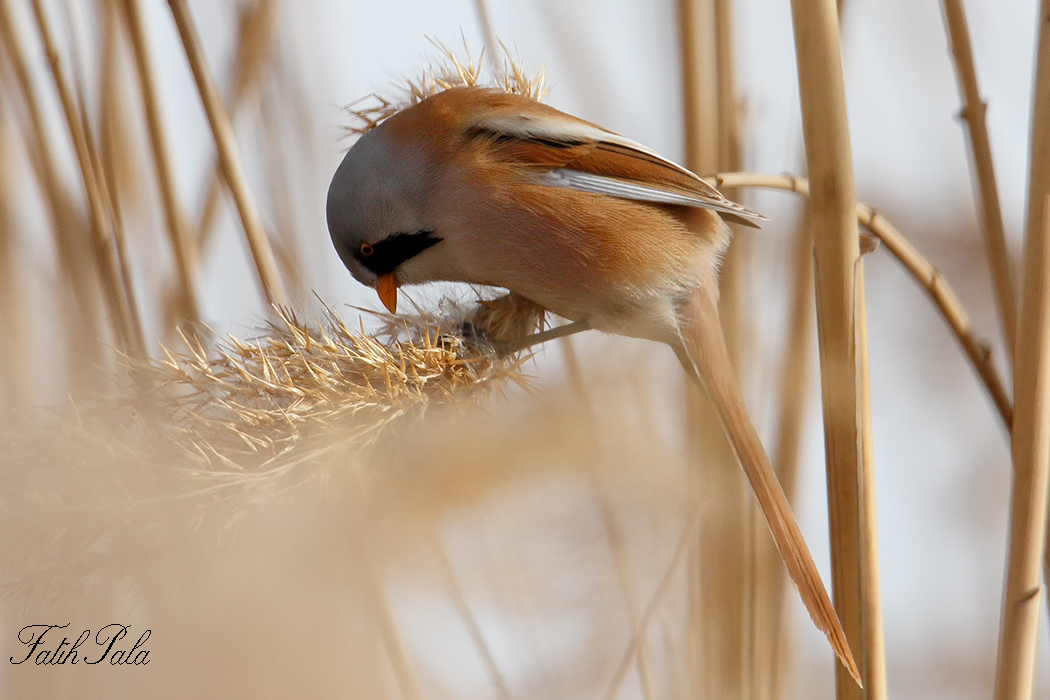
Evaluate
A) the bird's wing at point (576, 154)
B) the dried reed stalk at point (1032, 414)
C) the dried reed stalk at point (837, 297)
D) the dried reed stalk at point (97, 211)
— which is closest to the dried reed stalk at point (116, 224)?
the dried reed stalk at point (97, 211)

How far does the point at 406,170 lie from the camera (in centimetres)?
111

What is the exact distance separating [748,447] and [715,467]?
126 millimetres

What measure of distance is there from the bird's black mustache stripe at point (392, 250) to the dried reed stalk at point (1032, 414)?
73cm

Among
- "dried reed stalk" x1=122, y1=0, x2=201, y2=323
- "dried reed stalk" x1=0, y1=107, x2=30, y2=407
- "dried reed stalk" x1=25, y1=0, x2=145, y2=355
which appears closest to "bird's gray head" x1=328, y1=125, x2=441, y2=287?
"dried reed stalk" x1=122, y1=0, x2=201, y2=323

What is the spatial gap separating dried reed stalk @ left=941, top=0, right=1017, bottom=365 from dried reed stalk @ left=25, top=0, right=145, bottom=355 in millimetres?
1138

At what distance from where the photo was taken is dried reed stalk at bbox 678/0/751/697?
1.06m

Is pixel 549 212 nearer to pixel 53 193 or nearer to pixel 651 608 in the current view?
pixel 651 608

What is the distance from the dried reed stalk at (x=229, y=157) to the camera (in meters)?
1.03

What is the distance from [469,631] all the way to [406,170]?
0.63 m

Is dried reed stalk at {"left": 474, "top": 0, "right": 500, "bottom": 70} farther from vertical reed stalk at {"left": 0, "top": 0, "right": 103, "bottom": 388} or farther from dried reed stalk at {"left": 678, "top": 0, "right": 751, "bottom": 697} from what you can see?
vertical reed stalk at {"left": 0, "top": 0, "right": 103, "bottom": 388}

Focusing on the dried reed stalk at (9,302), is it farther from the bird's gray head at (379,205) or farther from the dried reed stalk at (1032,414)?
the dried reed stalk at (1032,414)

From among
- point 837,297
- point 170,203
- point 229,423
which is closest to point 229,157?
point 170,203

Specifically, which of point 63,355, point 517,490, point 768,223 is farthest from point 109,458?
point 768,223

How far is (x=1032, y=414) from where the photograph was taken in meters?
0.79
